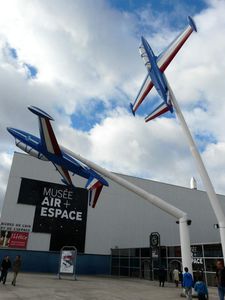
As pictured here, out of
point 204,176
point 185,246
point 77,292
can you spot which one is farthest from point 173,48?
point 77,292

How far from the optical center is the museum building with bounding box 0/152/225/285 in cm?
2716

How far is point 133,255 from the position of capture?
1101 inches

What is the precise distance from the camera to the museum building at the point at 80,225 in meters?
27.2

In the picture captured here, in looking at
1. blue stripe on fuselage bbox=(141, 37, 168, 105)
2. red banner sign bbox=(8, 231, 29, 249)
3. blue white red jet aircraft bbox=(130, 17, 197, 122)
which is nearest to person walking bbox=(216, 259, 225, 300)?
blue white red jet aircraft bbox=(130, 17, 197, 122)

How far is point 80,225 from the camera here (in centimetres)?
3067

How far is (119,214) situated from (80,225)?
509 cm

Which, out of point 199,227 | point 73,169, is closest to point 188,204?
point 199,227

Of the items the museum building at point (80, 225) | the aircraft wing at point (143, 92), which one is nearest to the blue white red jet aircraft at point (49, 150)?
the aircraft wing at point (143, 92)

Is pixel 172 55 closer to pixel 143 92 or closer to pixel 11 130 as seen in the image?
pixel 143 92

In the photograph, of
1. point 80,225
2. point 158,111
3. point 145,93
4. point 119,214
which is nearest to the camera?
point 158,111

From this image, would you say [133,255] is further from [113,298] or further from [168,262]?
[113,298]

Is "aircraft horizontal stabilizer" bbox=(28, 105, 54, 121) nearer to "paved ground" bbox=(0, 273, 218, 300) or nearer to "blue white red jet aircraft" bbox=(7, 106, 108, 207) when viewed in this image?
"blue white red jet aircraft" bbox=(7, 106, 108, 207)

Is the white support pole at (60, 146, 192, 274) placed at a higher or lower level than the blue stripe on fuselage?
lower

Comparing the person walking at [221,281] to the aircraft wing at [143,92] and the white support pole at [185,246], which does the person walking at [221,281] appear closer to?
the white support pole at [185,246]
